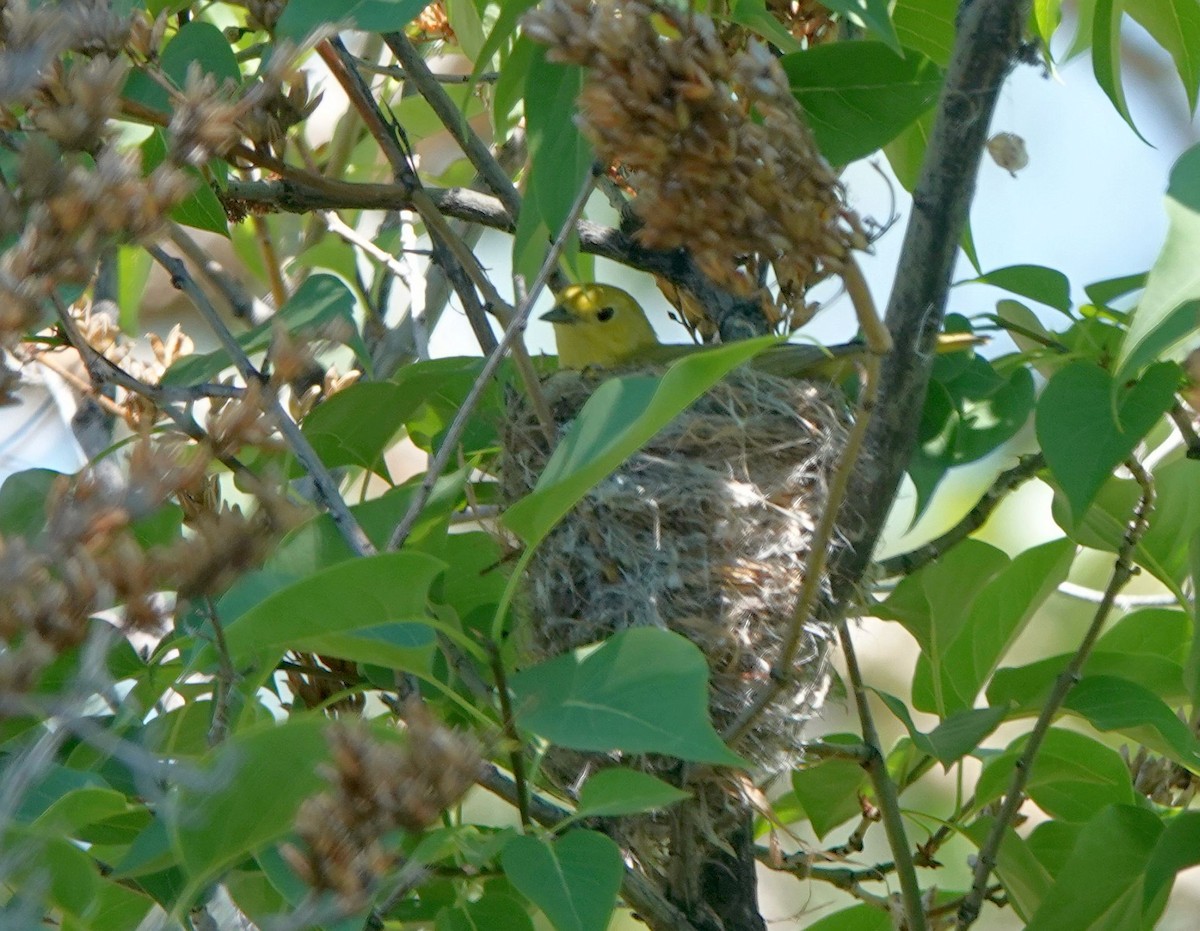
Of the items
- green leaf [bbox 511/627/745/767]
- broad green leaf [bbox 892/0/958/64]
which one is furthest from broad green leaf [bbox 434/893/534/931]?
broad green leaf [bbox 892/0/958/64]

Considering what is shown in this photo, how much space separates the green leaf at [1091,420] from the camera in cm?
181

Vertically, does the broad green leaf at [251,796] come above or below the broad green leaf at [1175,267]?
below

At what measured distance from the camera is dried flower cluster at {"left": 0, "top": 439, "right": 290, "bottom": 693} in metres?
1.01

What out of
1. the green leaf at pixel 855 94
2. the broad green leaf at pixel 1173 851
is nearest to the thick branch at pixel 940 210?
the green leaf at pixel 855 94

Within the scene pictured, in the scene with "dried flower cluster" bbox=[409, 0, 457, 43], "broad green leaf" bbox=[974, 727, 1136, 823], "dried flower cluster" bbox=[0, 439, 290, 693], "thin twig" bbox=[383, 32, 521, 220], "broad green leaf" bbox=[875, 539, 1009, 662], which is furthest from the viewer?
"dried flower cluster" bbox=[409, 0, 457, 43]

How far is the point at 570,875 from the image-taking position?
1.48 m

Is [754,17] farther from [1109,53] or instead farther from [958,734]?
[958,734]

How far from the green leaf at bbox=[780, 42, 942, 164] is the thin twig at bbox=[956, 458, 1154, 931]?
0.61 m

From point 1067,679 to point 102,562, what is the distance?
1.59 meters

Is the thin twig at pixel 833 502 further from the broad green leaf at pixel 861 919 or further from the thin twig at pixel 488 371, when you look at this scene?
the broad green leaf at pixel 861 919

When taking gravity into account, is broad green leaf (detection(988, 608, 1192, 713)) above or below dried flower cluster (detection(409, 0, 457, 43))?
below

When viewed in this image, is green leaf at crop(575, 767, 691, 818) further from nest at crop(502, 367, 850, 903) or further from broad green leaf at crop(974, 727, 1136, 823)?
broad green leaf at crop(974, 727, 1136, 823)

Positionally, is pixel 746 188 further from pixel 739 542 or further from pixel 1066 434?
pixel 739 542

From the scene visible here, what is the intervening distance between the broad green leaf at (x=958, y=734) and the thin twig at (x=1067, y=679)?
0.24ft
